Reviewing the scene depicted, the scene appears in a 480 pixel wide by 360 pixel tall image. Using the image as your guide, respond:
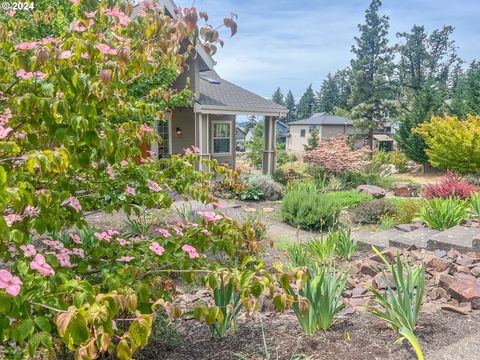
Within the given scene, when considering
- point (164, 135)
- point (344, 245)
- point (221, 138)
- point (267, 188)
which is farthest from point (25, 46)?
point (221, 138)

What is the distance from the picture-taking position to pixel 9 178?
1784mm

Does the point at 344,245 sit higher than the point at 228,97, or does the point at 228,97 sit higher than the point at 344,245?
the point at 228,97

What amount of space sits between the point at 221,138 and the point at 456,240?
1231cm

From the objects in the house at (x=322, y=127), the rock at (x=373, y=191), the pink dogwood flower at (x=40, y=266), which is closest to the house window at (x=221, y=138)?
the rock at (x=373, y=191)

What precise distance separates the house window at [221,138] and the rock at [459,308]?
13851 mm

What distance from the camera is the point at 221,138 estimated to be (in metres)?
17.1

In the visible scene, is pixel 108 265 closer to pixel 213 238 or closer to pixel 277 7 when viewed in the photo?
pixel 213 238

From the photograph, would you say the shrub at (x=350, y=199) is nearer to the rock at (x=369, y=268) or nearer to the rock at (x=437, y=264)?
the rock at (x=369, y=268)

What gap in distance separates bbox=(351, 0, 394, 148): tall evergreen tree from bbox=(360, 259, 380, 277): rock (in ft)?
85.6

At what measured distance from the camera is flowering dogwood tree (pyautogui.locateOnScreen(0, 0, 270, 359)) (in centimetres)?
171

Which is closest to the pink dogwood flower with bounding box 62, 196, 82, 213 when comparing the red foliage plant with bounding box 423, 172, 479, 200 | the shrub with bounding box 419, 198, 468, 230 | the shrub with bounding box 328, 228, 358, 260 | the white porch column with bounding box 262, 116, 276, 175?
the shrub with bounding box 328, 228, 358, 260

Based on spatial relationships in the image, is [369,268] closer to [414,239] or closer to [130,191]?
[414,239]

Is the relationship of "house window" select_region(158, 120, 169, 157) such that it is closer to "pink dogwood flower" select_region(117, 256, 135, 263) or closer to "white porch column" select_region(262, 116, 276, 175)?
"white porch column" select_region(262, 116, 276, 175)

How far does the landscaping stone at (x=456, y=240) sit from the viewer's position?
5387 mm
